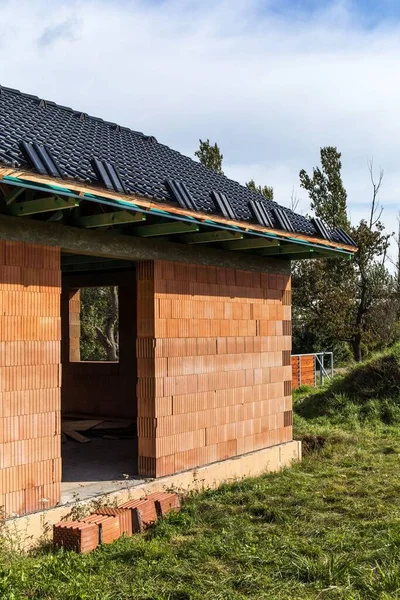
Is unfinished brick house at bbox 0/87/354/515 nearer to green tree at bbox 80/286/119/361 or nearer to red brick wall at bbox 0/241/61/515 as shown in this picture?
red brick wall at bbox 0/241/61/515

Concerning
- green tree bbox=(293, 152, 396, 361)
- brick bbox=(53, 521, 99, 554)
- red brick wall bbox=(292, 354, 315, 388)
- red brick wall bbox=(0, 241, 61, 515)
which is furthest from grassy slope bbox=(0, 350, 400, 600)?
green tree bbox=(293, 152, 396, 361)

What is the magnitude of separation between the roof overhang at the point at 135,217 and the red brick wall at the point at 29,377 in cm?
50

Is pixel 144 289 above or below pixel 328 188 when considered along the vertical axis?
below

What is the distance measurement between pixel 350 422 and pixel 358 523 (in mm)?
7693

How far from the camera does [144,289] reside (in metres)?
7.84

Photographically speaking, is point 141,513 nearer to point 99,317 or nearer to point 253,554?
point 253,554

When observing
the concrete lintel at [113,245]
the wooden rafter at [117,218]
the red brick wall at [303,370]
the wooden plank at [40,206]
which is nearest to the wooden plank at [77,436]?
the concrete lintel at [113,245]

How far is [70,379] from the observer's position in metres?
13.0

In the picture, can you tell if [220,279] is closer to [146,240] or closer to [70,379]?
[146,240]

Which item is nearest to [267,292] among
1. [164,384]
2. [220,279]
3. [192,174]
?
[220,279]

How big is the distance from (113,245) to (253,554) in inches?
143

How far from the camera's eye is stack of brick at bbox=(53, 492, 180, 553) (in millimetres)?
5895

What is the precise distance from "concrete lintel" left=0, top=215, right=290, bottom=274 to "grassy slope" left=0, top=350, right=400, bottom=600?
2945mm

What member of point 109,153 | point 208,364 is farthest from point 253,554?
point 109,153
